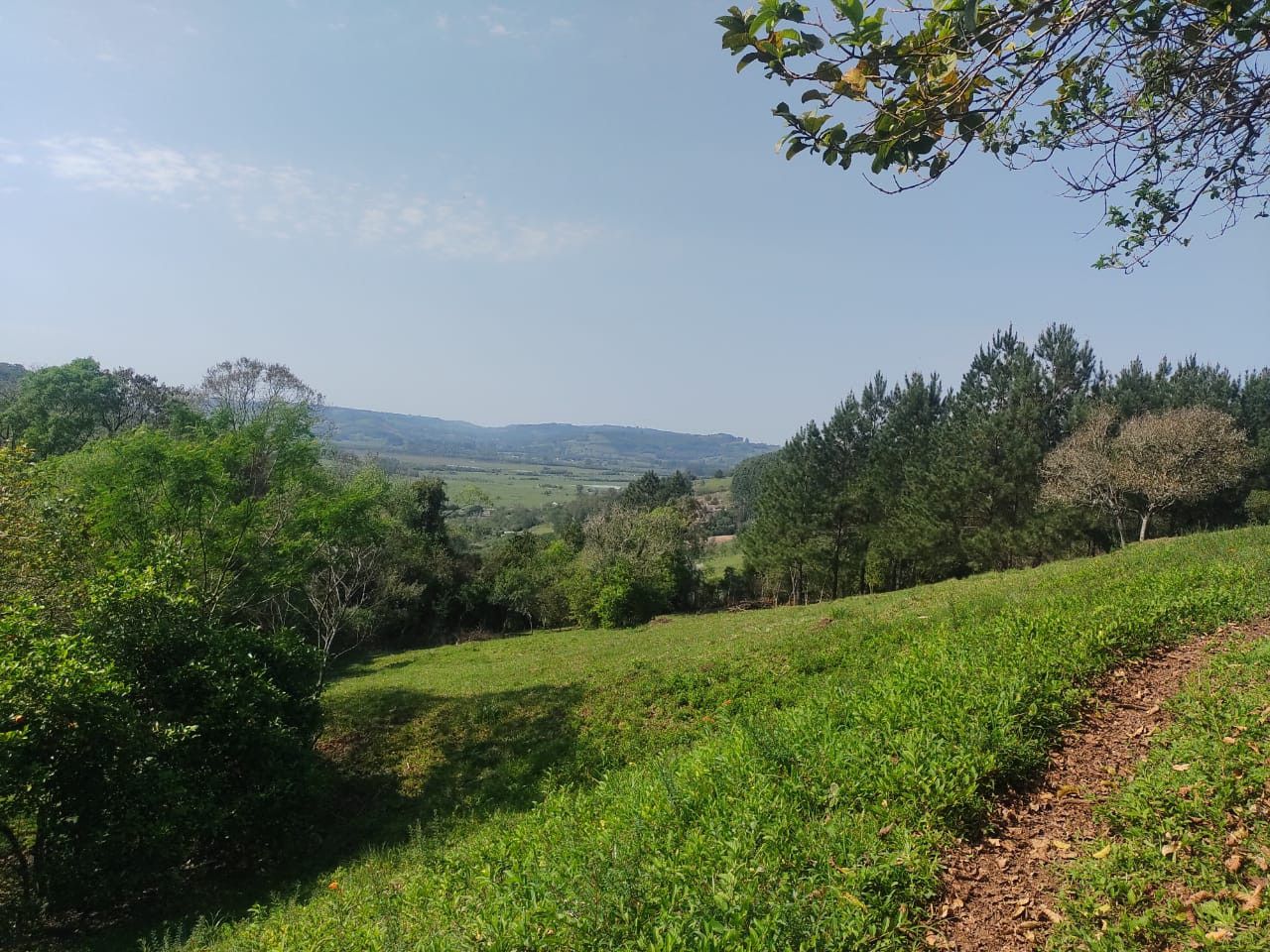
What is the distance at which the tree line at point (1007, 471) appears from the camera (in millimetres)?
26828

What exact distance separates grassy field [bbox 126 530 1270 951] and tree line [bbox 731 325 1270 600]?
17.2 metres

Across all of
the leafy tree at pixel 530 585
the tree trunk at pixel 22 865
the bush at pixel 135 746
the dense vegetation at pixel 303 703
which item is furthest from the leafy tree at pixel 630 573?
the tree trunk at pixel 22 865

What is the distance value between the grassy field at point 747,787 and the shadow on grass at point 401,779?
7 cm

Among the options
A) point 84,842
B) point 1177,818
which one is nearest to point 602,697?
point 84,842

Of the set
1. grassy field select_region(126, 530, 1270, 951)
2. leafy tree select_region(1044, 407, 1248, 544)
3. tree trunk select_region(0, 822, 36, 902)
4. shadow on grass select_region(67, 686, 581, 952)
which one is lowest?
shadow on grass select_region(67, 686, 581, 952)

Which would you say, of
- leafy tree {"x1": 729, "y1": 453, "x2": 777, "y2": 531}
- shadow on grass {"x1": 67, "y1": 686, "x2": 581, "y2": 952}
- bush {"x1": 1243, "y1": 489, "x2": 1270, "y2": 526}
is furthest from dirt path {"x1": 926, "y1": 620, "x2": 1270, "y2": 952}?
leafy tree {"x1": 729, "y1": 453, "x2": 777, "y2": 531}

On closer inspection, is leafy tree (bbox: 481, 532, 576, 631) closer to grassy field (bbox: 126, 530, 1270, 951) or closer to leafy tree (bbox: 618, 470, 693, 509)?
grassy field (bbox: 126, 530, 1270, 951)

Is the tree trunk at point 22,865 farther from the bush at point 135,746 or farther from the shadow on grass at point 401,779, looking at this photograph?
the shadow on grass at point 401,779

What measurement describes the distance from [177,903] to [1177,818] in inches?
431

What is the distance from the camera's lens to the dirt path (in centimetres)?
344

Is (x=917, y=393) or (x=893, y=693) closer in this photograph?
(x=893, y=693)

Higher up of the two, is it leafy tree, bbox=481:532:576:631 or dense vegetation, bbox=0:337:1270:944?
dense vegetation, bbox=0:337:1270:944

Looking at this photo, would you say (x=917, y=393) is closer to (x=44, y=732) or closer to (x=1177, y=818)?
(x=1177, y=818)

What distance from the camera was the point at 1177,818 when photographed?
3943 mm
